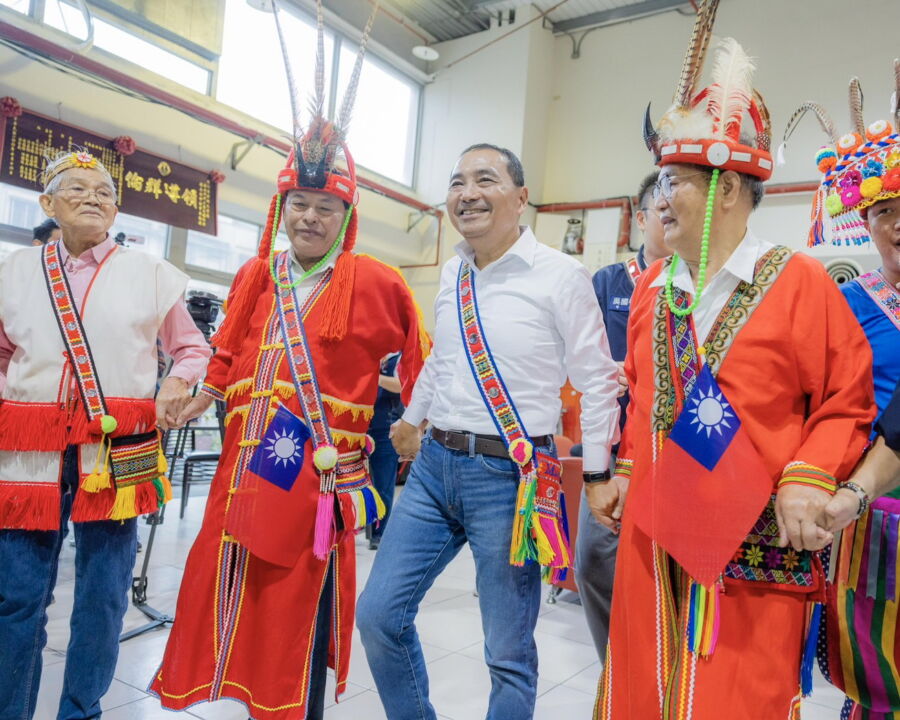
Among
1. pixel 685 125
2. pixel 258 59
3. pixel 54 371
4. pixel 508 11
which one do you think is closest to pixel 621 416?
pixel 685 125

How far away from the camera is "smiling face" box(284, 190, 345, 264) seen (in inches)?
78.6

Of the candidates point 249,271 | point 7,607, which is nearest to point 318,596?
point 7,607

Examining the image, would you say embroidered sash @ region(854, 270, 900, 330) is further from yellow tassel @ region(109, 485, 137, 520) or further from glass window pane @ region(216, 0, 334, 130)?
glass window pane @ region(216, 0, 334, 130)

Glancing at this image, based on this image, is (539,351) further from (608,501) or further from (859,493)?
(859,493)

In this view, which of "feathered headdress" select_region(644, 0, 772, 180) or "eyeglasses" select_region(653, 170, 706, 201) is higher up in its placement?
"feathered headdress" select_region(644, 0, 772, 180)

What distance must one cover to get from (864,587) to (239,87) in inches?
281

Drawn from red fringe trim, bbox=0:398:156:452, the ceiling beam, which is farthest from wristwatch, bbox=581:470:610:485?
the ceiling beam

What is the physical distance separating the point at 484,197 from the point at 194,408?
0.99 meters

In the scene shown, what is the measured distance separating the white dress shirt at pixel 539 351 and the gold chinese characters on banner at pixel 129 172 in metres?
4.63

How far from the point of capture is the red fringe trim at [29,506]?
1.84m

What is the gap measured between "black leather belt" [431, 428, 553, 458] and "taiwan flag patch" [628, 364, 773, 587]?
43cm

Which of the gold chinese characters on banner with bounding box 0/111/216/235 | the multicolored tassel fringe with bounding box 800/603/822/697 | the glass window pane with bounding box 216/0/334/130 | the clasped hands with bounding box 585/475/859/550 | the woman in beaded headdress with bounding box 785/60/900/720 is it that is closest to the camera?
the clasped hands with bounding box 585/475/859/550

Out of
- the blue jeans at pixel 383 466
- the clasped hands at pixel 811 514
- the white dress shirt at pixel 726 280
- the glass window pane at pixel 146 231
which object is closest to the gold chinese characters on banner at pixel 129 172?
the glass window pane at pixel 146 231

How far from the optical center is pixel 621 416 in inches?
90.4
